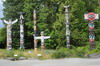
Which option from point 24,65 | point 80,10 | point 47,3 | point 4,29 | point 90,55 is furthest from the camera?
point 4,29

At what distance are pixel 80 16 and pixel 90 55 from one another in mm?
12357

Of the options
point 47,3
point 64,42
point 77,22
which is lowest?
point 64,42

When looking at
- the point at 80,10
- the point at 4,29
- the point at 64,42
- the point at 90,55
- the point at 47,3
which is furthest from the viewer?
the point at 4,29

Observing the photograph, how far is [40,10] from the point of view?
29.2m

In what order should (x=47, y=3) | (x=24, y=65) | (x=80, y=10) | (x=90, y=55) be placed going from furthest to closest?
(x=47, y=3), (x=80, y=10), (x=90, y=55), (x=24, y=65)

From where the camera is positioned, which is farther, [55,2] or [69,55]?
[55,2]

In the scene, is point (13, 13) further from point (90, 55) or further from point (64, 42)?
point (90, 55)

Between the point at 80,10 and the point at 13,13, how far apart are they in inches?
340

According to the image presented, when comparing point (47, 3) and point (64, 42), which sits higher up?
point (47, 3)

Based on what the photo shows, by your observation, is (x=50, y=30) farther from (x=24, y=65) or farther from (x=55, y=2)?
(x=24, y=65)

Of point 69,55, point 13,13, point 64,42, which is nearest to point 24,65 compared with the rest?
point 69,55

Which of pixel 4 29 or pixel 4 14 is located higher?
pixel 4 14

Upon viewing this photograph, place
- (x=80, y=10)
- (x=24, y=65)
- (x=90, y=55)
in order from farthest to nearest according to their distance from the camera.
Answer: (x=80, y=10) < (x=90, y=55) < (x=24, y=65)

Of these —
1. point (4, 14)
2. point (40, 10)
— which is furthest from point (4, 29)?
point (40, 10)
